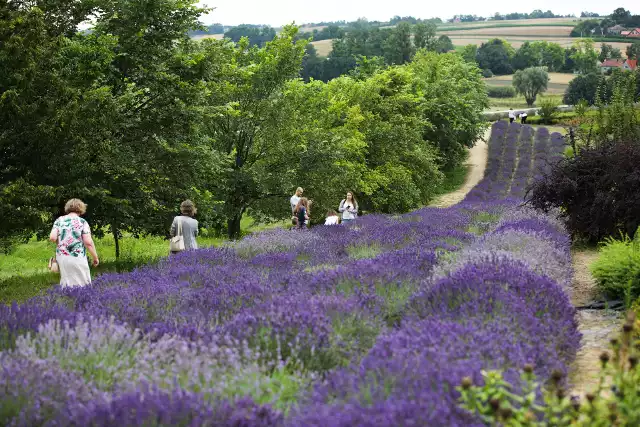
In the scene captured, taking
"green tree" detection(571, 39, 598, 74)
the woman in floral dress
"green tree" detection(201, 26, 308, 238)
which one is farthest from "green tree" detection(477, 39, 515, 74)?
the woman in floral dress

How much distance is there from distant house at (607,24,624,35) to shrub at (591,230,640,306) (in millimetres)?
198512

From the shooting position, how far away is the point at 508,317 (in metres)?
4.89

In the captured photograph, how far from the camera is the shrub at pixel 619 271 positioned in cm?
819

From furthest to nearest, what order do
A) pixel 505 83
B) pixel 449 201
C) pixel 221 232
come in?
pixel 505 83 < pixel 449 201 < pixel 221 232

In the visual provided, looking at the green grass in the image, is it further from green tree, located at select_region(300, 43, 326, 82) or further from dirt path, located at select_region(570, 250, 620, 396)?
green tree, located at select_region(300, 43, 326, 82)

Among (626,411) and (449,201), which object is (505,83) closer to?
(449,201)

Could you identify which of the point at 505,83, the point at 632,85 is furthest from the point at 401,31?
the point at 632,85

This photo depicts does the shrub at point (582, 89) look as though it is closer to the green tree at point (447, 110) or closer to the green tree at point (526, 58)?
the green tree at point (447, 110)

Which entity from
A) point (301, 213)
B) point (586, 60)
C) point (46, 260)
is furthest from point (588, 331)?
point (586, 60)

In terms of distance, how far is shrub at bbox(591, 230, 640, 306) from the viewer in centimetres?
819

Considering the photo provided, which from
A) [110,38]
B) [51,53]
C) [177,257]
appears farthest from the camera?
[110,38]

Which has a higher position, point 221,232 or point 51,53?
point 51,53

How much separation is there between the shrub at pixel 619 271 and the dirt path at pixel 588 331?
0.28 metres

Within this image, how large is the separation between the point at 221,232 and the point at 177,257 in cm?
1774
